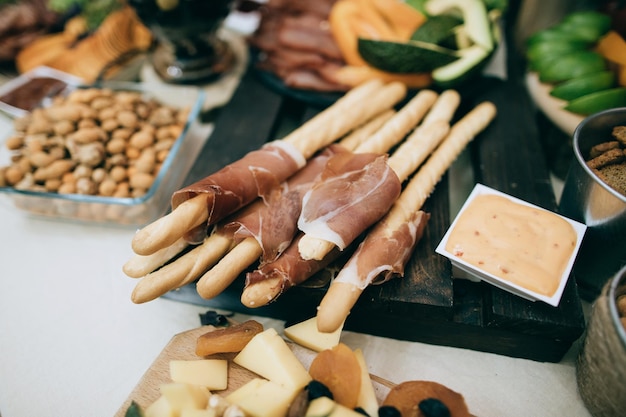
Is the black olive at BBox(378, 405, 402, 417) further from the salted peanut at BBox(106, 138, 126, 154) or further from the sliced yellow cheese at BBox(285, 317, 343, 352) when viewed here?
the salted peanut at BBox(106, 138, 126, 154)

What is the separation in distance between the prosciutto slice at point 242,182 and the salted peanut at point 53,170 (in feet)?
1.52

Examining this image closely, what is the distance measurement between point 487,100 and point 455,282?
0.64 metres

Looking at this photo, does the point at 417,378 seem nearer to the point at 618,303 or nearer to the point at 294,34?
the point at 618,303

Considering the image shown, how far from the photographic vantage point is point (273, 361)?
798mm

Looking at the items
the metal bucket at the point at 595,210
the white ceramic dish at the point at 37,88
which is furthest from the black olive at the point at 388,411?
the white ceramic dish at the point at 37,88

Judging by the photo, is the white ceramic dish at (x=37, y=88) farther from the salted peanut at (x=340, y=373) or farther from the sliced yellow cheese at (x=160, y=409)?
the salted peanut at (x=340, y=373)

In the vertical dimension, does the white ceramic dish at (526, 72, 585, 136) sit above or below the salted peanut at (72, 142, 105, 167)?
above

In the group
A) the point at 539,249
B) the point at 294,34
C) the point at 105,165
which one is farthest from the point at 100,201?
the point at 539,249

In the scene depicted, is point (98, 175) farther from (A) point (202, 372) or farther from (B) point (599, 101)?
(B) point (599, 101)

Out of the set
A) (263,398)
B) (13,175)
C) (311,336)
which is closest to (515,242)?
(311,336)

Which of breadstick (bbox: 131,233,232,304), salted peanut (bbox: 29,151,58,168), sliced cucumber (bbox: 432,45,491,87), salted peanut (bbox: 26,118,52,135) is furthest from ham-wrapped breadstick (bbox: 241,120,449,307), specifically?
salted peanut (bbox: 26,118,52,135)

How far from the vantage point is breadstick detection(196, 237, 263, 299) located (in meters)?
0.84

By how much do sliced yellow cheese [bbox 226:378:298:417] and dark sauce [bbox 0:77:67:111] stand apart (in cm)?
118

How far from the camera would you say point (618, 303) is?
76 cm
